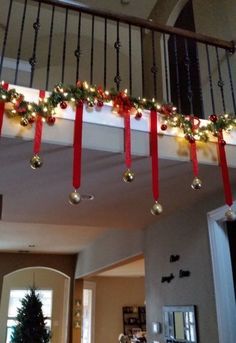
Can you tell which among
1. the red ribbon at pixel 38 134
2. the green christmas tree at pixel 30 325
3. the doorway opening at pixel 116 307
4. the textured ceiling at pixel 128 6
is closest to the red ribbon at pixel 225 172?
the red ribbon at pixel 38 134

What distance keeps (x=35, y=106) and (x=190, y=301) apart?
2.55m

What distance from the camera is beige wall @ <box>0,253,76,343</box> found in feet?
29.6

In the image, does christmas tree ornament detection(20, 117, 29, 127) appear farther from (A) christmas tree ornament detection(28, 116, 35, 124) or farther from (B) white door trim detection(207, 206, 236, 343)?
(B) white door trim detection(207, 206, 236, 343)

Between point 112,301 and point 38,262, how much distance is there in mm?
2724

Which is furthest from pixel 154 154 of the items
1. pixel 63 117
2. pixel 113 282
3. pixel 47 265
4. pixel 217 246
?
pixel 113 282

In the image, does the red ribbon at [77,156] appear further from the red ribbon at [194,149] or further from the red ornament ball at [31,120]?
the red ribbon at [194,149]

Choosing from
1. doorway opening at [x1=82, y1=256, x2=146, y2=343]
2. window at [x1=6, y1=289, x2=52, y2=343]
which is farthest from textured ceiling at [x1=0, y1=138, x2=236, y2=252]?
window at [x1=6, y1=289, x2=52, y2=343]

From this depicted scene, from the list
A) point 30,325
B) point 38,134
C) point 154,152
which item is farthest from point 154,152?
point 30,325

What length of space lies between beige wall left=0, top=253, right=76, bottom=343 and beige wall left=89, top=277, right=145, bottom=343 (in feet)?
4.62

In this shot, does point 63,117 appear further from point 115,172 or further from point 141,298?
point 141,298

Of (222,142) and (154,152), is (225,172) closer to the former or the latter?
(222,142)

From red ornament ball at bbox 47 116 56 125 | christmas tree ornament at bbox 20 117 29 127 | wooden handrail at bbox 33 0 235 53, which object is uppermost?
wooden handrail at bbox 33 0 235 53

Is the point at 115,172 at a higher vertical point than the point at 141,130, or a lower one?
lower

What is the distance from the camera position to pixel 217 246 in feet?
10.7
